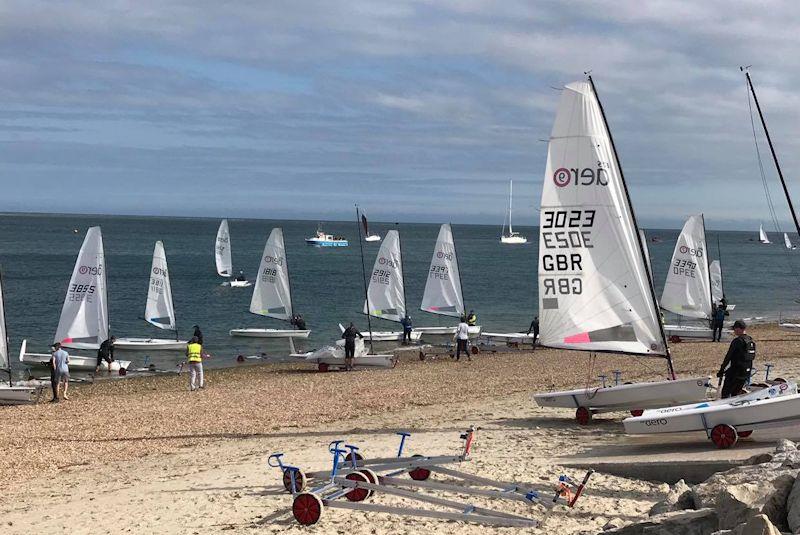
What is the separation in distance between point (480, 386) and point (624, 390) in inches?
290

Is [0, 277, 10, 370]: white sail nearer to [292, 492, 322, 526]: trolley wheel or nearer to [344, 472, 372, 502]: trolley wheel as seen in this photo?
[344, 472, 372, 502]: trolley wheel

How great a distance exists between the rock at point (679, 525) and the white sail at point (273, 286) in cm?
3049

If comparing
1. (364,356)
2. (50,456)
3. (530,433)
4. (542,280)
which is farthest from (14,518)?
(364,356)

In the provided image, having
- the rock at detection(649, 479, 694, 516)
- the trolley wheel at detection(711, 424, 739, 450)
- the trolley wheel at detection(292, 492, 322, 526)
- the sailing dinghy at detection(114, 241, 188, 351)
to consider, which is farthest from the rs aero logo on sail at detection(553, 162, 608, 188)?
the sailing dinghy at detection(114, 241, 188, 351)

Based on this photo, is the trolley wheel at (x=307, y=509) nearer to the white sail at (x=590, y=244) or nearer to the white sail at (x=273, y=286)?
the white sail at (x=590, y=244)

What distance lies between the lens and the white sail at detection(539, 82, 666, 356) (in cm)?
1425

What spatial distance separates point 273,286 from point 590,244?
2464 centimetres

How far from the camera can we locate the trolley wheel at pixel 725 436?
442 inches

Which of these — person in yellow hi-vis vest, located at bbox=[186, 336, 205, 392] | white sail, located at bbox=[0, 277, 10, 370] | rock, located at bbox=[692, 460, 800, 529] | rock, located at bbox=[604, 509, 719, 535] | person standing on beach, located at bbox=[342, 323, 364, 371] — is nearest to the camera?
rock, located at bbox=[692, 460, 800, 529]

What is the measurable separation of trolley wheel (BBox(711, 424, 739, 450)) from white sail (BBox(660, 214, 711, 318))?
2602cm

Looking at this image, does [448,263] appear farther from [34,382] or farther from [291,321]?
[34,382]

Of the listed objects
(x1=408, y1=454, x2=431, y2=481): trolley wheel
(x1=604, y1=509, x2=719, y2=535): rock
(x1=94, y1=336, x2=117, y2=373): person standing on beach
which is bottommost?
(x1=94, y1=336, x2=117, y2=373): person standing on beach

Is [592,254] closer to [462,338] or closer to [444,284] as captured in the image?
[462,338]

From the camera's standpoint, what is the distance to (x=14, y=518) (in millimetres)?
10250
